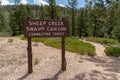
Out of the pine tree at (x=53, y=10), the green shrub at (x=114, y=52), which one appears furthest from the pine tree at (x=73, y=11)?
the green shrub at (x=114, y=52)

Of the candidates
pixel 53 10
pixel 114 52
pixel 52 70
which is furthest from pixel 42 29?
pixel 53 10

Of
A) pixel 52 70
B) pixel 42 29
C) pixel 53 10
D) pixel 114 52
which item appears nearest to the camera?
pixel 42 29

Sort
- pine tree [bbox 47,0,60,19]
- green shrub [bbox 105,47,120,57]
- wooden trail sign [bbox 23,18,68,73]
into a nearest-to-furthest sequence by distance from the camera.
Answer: wooden trail sign [bbox 23,18,68,73] → green shrub [bbox 105,47,120,57] → pine tree [bbox 47,0,60,19]

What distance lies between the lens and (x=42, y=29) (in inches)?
302

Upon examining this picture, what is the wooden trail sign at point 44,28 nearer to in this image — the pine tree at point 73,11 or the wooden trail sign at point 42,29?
the wooden trail sign at point 42,29

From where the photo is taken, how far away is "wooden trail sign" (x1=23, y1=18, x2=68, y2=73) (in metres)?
7.47

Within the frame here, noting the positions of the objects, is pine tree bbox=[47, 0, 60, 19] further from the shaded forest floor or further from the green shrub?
the shaded forest floor

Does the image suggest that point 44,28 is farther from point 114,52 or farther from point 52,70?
point 114,52

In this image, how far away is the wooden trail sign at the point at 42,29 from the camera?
7.47 metres

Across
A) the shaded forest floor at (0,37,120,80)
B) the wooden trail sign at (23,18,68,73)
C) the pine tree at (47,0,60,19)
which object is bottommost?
the shaded forest floor at (0,37,120,80)

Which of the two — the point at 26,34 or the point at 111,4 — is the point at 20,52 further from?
the point at 111,4

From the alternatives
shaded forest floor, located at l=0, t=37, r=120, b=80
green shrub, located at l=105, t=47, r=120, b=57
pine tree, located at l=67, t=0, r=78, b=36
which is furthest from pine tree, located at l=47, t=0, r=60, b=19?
shaded forest floor, located at l=0, t=37, r=120, b=80

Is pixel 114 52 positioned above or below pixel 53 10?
below

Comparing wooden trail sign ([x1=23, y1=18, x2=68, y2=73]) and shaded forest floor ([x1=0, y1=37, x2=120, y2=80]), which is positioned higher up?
wooden trail sign ([x1=23, y1=18, x2=68, y2=73])
